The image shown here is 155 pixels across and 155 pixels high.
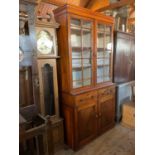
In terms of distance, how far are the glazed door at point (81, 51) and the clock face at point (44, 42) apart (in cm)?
29

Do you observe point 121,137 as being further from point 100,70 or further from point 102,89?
point 100,70

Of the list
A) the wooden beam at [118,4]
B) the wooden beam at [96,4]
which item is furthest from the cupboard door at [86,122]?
the wooden beam at [96,4]

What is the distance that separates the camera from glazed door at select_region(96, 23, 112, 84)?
2552 mm

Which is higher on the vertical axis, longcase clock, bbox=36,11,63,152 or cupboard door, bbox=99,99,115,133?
longcase clock, bbox=36,11,63,152

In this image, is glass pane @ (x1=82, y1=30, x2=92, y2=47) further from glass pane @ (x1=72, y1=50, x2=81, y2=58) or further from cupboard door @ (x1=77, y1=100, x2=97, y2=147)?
cupboard door @ (x1=77, y1=100, x2=97, y2=147)

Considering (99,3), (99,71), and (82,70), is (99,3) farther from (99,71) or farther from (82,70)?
(82,70)

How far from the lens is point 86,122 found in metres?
2.33

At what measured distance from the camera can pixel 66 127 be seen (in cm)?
232

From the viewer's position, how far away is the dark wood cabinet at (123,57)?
3.04m

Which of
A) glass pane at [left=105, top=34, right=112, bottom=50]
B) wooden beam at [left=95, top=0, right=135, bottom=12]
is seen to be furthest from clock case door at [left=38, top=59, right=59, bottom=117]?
wooden beam at [left=95, top=0, right=135, bottom=12]

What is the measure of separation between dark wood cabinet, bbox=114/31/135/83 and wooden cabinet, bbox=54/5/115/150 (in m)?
0.42

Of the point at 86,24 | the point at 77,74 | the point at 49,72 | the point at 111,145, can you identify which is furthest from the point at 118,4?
the point at 111,145

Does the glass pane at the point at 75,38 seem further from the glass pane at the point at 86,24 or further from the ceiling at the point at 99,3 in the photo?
the ceiling at the point at 99,3

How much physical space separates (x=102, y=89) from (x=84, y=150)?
97cm
